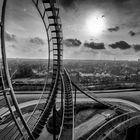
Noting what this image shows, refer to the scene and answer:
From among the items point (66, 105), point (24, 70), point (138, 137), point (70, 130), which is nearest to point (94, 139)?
point (70, 130)

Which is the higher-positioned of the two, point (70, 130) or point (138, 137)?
point (70, 130)

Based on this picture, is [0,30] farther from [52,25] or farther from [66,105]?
[66,105]

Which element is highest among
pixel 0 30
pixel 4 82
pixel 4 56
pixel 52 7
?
pixel 52 7

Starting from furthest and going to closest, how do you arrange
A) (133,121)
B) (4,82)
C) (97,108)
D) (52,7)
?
(97,108) < (133,121) < (52,7) < (4,82)

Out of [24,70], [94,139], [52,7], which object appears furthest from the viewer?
[24,70]

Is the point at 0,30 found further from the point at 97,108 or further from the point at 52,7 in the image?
the point at 97,108

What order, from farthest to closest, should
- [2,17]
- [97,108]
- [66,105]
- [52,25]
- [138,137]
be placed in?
[97,108]
[138,137]
[66,105]
[52,25]
[2,17]

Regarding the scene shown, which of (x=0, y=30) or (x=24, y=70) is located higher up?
(x=0, y=30)

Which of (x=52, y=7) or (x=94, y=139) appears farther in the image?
(x=94, y=139)

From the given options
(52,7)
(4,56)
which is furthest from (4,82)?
(52,7)
